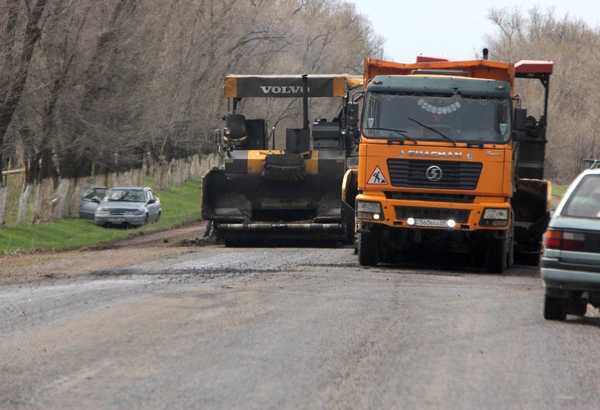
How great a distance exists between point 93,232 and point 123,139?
3.43m

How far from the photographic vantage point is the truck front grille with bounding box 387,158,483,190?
14.0 m

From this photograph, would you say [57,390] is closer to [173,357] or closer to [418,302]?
[173,357]

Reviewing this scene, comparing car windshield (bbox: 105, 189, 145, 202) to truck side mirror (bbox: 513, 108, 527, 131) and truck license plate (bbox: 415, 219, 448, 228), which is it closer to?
truck license plate (bbox: 415, 219, 448, 228)

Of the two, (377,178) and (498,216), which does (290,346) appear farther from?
(498,216)

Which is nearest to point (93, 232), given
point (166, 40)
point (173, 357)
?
point (166, 40)

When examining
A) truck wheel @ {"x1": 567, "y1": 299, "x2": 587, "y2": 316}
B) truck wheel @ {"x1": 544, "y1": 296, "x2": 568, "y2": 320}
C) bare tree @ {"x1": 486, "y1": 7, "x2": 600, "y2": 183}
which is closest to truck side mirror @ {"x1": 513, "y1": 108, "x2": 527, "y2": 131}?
truck wheel @ {"x1": 567, "y1": 299, "x2": 587, "y2": 316}

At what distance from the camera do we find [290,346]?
7.75m

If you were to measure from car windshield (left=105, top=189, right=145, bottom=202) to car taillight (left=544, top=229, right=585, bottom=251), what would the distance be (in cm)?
2713

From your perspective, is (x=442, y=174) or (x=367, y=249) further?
(x=367, y=249)

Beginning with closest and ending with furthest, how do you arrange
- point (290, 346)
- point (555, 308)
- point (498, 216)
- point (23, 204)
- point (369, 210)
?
point (290, 346) < point (555, 308) < point (498, 216) < point (369, 210) < point (23, 204)

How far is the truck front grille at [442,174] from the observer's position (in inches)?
550

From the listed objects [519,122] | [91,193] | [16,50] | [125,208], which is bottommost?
[125,208]

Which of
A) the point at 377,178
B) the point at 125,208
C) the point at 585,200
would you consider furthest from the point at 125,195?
the point at 585,200

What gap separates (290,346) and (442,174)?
6866 mm
